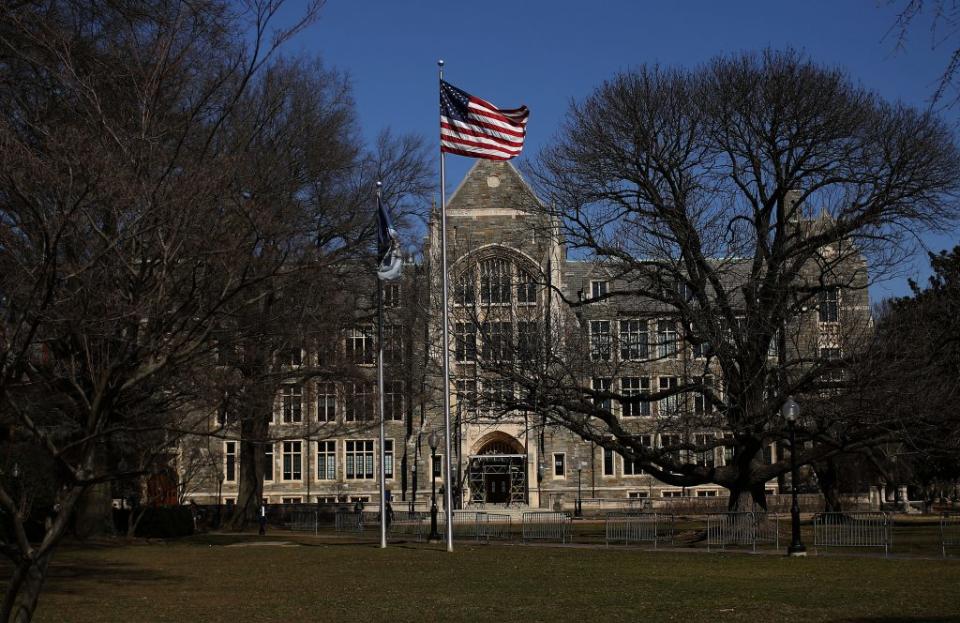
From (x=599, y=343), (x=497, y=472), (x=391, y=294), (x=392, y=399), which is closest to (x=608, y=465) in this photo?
(x=497, y=472)

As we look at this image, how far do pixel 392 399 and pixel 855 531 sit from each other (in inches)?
1002

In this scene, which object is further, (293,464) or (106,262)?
(293,464)

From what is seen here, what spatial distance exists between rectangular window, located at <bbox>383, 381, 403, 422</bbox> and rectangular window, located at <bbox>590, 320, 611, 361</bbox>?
7264mm

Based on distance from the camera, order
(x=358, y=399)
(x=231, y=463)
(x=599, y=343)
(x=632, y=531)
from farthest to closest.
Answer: (x=231, y=463), (x=358, y=399), (x=632, y=531), (x=599, y=343)

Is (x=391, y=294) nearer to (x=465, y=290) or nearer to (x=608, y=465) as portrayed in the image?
(x=465, y=290)

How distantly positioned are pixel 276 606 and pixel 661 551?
45.0ft

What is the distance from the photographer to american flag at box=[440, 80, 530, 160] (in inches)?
1036

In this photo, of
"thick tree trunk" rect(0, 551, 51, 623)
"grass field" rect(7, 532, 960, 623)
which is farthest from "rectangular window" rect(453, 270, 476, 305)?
"thick tree trunk" rect(0, 551, 51, 623)

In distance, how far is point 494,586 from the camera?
1852cm

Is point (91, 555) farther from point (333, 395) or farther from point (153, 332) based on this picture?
point (153, 332)

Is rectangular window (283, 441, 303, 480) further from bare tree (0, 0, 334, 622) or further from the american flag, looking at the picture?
bare tree (0, 0, 334, 622)

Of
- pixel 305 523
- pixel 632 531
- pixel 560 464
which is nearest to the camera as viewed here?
pixel 632 531

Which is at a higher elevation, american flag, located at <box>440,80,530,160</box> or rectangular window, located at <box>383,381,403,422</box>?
american flag, located at <box>440,80,530,160</box>

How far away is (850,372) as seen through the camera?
28234mm
